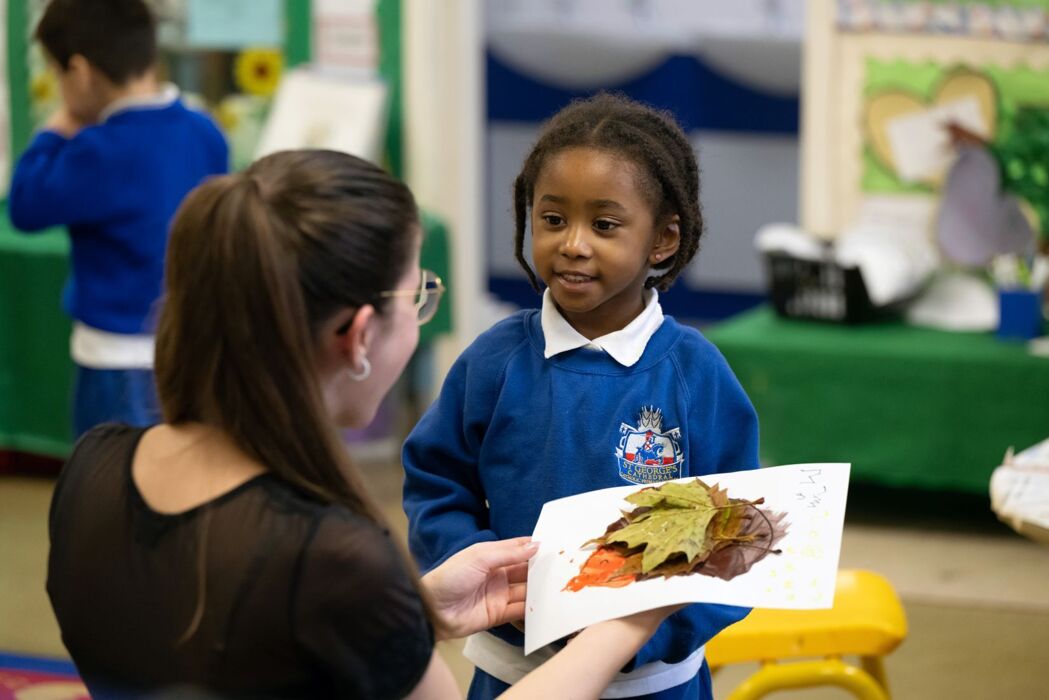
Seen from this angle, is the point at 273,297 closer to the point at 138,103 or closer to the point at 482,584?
the point at 482,584

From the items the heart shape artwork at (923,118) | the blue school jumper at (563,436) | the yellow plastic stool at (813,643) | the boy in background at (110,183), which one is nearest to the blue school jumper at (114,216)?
the boy in background at (110,183)

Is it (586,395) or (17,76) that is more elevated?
(586,395)

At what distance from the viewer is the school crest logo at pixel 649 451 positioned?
166 cm

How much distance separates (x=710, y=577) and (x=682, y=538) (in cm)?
6

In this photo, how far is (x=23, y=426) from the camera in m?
4.61

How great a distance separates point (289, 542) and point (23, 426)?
3673mm

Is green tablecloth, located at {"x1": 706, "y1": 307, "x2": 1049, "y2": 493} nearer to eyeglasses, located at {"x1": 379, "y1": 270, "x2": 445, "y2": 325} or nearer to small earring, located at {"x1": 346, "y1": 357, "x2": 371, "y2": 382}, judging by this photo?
eyeglasses, located at {"x1": 379, "y1": 270, "x2": 445, "y2": 325}

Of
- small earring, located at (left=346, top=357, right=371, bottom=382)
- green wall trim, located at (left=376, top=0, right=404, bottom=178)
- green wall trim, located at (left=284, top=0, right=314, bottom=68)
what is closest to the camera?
small earring, located at (left=346, top=357, right=371, bottom=382)

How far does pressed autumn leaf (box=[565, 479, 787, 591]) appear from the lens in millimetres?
1443

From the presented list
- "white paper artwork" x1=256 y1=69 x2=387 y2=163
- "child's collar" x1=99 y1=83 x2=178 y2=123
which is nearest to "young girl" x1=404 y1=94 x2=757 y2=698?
"child's collar" x1=99 y1=83 x2=178 y2=123

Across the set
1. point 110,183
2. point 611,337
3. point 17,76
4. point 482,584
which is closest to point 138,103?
point 110,183

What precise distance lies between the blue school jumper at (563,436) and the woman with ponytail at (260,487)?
377 mm

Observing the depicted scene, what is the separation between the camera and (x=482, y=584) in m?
1.57

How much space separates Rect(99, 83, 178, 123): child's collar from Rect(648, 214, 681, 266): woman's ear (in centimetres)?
170
